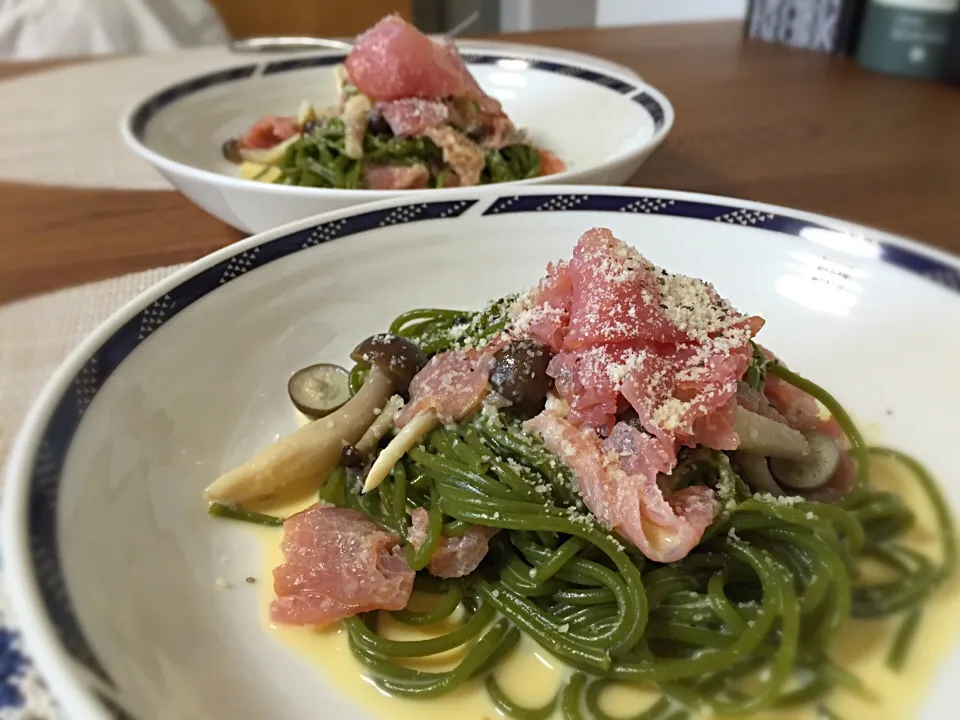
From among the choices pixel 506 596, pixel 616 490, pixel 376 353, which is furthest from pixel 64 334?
pixel 616 490

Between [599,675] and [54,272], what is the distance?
1.97 m

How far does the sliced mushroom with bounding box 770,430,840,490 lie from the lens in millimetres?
1503

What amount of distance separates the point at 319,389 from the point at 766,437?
3.01 ft

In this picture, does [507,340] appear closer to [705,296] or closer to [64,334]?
[705,296]

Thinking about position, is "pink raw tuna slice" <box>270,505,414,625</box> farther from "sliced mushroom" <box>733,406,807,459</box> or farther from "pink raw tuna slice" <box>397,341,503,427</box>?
"sliced mushroom" <box>733,406,807,459</box>

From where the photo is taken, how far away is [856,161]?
10.8 feet

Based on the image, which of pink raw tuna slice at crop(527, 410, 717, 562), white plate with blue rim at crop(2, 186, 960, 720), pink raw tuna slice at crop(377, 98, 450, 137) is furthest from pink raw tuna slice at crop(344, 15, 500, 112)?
pink raw tuna slice at crop(527, 410, 717, 562)

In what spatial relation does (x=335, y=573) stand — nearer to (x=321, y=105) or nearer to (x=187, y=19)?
(x=321, y=105)

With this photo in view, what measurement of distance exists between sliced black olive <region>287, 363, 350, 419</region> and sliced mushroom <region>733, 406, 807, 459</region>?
0.81m

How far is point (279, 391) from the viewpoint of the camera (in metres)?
1.78

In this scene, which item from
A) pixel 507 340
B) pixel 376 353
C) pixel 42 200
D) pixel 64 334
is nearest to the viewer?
pixel 507 340

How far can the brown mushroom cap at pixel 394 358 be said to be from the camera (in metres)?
1.66

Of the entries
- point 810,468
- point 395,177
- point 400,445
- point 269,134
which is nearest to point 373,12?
point 269,134

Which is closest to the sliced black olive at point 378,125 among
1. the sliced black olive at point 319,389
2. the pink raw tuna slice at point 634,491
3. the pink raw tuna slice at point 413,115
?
the pink raw tuna slice at point 413,115
